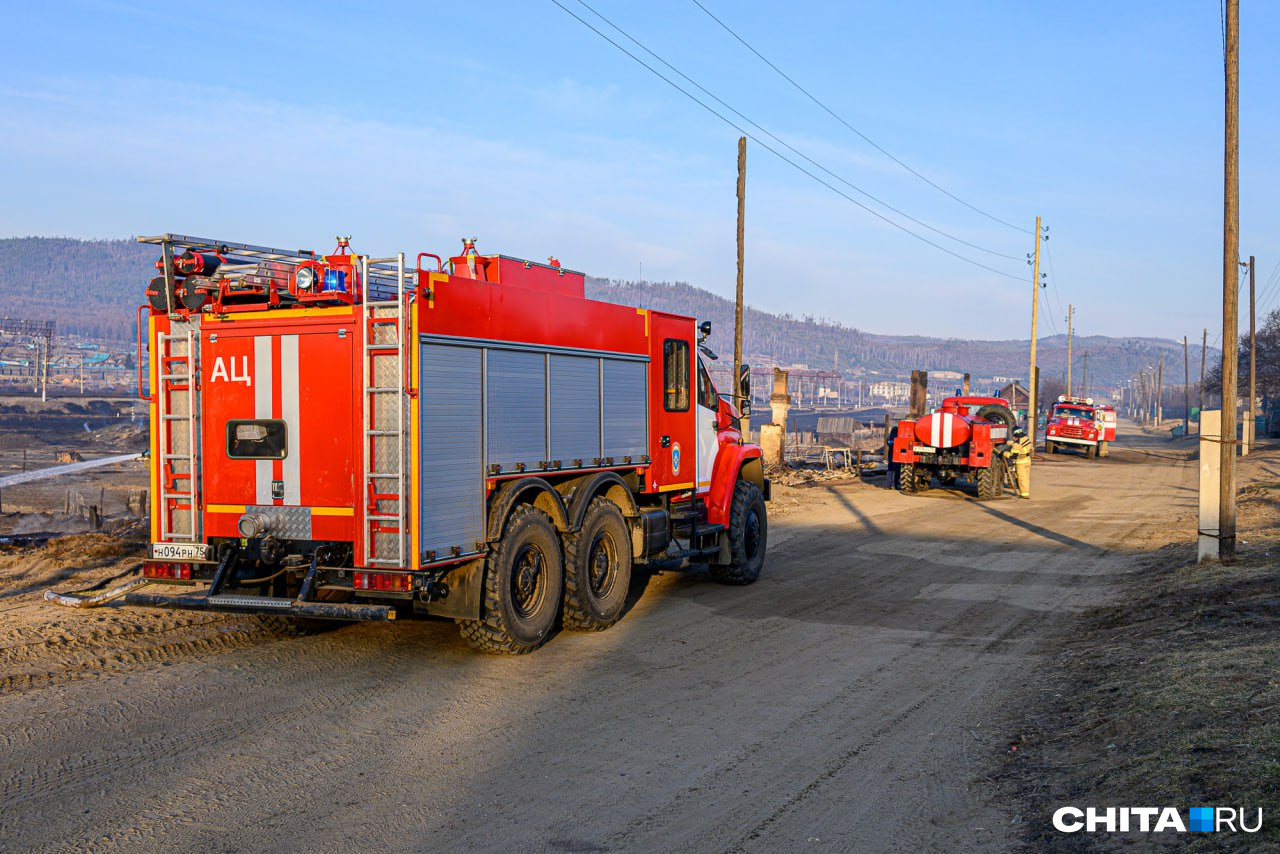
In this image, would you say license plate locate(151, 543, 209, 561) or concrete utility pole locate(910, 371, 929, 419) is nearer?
license plate locate(151, 543, 209, 561)

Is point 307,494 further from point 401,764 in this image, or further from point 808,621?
point 808,621

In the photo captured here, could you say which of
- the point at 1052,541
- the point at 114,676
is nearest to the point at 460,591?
the point at 114,676

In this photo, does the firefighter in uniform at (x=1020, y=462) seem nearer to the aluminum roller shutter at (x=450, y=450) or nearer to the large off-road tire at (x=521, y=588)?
the large off-road tire at (x=521, y=588)

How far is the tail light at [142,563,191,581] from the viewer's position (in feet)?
30.1

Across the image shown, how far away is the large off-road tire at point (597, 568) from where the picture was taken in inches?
401

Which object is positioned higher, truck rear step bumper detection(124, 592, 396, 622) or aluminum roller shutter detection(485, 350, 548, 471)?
aluminum roller shutter detection(485, 350, 548, 471)

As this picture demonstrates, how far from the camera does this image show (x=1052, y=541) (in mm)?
18406

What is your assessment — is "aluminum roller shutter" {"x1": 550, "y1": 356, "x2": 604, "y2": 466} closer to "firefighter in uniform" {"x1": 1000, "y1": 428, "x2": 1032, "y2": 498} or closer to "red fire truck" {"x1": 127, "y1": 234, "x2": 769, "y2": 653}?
"red fire truck" {"x1": 127, "y1": 234, "x2": 769, "y2": 653}

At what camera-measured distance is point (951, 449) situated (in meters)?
26.6

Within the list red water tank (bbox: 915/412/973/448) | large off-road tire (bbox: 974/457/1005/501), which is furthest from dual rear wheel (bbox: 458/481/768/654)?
large off-road tire (bbox: 974/457/1005/501)

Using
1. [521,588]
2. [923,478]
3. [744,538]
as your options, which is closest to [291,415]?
[521,588]

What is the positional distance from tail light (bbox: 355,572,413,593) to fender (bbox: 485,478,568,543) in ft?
3.14

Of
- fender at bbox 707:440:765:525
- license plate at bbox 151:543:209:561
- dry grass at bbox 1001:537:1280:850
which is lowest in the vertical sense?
dry grass at bbox 1001:537:1280:850

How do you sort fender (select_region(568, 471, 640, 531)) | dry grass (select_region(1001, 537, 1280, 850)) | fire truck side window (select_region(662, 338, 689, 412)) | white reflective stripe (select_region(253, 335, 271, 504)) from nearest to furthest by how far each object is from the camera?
dry grass (select_region(1001, 537, 1280, 850)) < white reflective stripe (select_region(253, 335, 271, 504)) < fender (select_region(568, 471, 640, 531)) < fire truck side window (select_region(662, 338, 689, 412))
